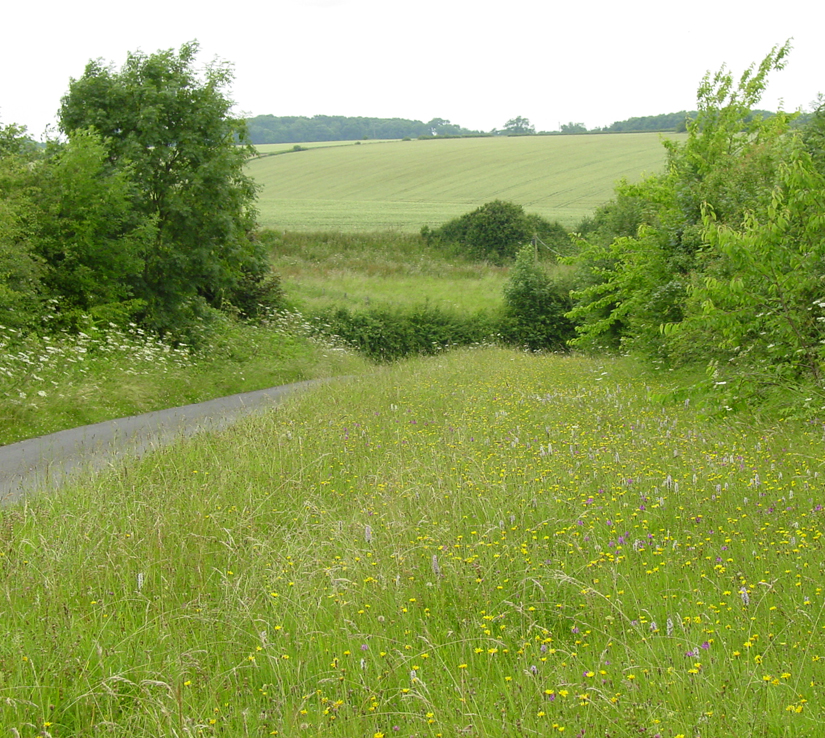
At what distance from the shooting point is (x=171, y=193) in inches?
885

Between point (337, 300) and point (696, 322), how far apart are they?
2493 centimetres

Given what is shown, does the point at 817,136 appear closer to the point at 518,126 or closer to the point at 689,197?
the point at 689,197

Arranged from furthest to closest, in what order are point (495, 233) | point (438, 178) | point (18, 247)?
1. point (438, 178)
2. point (495, 233)
3. point (18, 247)

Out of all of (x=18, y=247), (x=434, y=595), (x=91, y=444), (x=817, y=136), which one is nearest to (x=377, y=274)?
(x=18, y=247)

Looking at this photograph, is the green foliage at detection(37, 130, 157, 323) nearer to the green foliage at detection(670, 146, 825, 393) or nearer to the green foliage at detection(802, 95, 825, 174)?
the green foliage at detection(670, 146, 825, 393)

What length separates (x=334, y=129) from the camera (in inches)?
4847

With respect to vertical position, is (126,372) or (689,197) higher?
(689,197)

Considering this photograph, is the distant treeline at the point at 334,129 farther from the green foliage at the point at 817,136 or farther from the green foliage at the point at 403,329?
the green foliage at the point at 817,136

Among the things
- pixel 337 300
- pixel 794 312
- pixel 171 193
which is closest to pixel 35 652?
pixel 794 312

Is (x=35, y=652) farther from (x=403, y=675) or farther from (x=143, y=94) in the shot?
(x=143, y=94)

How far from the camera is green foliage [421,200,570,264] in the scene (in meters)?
48.8

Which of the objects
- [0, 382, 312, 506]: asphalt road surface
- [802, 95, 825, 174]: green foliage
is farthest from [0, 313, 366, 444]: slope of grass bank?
[802, 95, 825, 174]: green foliage

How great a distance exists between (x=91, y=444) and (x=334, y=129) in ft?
390

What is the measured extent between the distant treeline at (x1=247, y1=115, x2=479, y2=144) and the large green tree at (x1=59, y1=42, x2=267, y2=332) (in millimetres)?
99604
